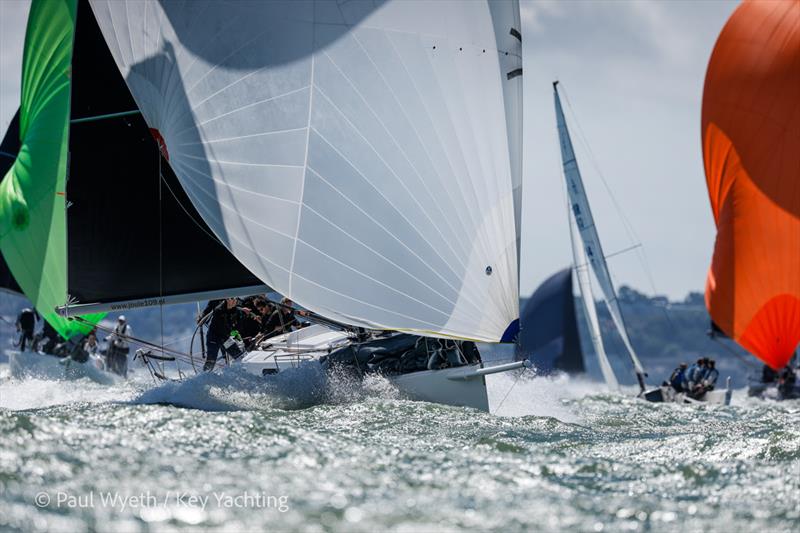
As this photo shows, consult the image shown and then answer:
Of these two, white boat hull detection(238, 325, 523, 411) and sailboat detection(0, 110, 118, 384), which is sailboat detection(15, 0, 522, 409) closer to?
white boat hull detection(238, 325, 523, 411)

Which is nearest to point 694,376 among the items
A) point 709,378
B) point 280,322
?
point 709,378

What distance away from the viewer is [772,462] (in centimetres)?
673

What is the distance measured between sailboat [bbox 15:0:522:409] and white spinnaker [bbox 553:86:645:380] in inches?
491

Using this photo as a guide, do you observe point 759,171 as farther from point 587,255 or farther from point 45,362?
point 45,362

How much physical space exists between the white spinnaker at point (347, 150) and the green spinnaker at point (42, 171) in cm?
352

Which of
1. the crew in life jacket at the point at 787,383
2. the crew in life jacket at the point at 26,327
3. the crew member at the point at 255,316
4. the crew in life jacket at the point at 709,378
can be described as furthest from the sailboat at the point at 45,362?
the crew in life jacket at the point at 787,383

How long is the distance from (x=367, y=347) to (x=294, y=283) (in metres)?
1.49

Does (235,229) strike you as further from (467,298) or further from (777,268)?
(777,268)

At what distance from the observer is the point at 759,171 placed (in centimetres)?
1530

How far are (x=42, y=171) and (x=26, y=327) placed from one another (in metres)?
6.94

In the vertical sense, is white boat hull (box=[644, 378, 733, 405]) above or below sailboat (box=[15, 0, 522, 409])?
below

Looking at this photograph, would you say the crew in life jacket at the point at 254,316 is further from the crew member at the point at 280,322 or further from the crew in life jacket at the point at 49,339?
the crew in life jacket at the point at 49,339

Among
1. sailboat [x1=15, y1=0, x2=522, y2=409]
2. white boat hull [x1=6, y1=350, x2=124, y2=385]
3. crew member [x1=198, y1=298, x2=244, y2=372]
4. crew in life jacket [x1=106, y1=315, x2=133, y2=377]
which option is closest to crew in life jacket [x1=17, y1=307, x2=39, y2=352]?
crew in life jacket [x1=106, y1=315, x2=133, y2=377]

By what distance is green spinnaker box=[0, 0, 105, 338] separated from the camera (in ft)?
42.2
